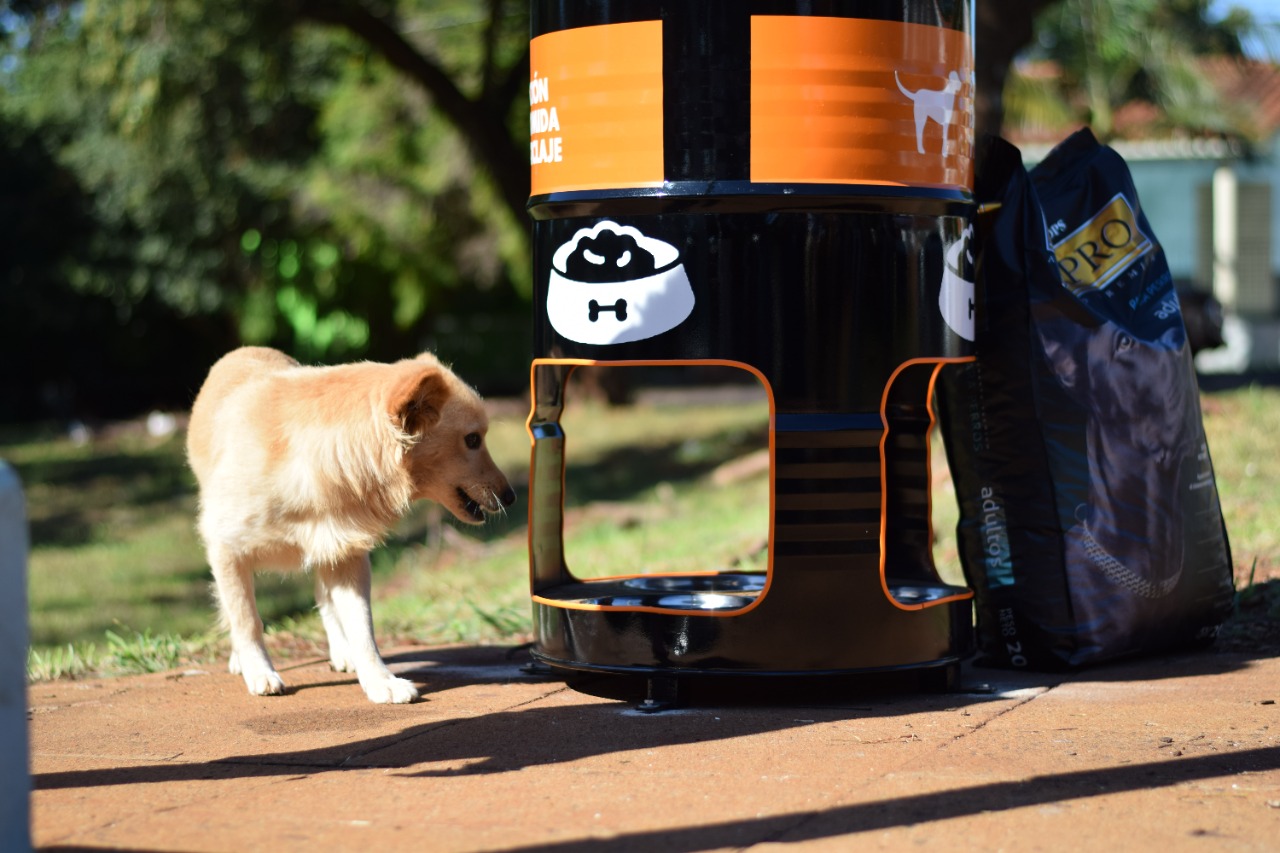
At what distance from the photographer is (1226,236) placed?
101 ft

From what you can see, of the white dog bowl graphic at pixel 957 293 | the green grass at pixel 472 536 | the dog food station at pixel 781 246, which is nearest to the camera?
the dog food station at pixel 781 246

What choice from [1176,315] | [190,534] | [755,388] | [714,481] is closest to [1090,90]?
[755,388]

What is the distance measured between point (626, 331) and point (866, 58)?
1.18 meters

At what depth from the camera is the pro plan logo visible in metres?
5.30

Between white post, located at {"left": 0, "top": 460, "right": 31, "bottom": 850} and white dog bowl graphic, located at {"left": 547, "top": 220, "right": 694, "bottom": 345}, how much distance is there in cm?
227

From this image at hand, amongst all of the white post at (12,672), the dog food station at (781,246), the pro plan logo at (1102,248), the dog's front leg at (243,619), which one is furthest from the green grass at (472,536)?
the white post at (12,672)

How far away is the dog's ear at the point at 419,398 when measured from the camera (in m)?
5.12

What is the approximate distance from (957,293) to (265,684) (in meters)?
2.82

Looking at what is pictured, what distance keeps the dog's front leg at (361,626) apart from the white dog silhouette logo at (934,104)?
249 centimetres

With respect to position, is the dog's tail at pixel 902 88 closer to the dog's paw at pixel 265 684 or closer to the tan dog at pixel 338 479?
the tan dog at pixel 338 479

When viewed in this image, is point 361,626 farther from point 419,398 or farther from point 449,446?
point 419,398

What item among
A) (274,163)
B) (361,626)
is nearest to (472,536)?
(361,626)

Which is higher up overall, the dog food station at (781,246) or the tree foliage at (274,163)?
the tree foliage at (274,163)

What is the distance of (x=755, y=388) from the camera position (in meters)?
22.9
